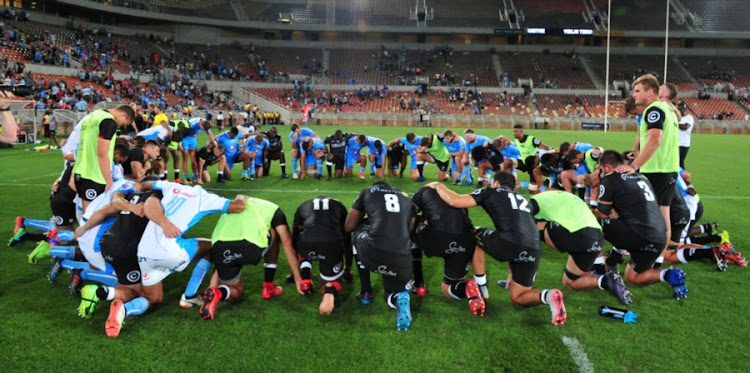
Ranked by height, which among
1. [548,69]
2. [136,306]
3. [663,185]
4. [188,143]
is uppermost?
[548,69]

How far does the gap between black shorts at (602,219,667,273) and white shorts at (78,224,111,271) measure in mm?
5524

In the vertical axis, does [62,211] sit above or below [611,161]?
below

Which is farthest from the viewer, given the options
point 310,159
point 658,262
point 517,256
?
point 310,159

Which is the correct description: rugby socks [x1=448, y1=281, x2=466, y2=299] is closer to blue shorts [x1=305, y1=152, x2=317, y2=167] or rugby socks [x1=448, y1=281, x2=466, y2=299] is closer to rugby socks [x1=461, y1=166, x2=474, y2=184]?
rugby socks [x1=461, y1=166, x2=474, y2=184]

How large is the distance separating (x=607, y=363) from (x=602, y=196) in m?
2.21

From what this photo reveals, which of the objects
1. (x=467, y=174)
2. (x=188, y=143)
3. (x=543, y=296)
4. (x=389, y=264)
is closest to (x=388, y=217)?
(x=389, y=264)

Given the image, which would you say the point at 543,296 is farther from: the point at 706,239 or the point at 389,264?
the point at 706,239

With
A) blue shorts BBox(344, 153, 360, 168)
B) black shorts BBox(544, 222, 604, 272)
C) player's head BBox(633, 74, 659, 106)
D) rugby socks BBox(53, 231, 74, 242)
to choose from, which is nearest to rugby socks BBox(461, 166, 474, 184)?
blue shorts BBox(344, 153, 360, 168)

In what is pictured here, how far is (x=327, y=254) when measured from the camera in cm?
505

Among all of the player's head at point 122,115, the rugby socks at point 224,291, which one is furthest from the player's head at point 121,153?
the rugby socks at point 224,291

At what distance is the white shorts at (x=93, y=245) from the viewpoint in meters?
5.20

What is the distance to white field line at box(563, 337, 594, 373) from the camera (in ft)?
12.3

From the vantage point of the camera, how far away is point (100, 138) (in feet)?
19.9

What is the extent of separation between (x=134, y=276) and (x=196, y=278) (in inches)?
23.1
